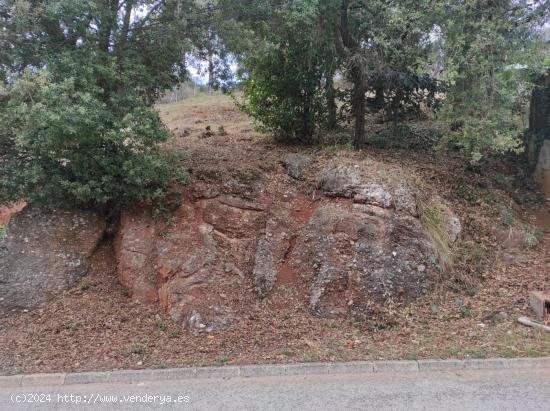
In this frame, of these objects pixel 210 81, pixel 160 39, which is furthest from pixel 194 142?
pixel 160 39

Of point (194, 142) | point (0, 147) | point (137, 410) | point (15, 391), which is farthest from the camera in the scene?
point (194, 142)

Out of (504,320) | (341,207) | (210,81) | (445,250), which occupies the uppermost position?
(210,81)

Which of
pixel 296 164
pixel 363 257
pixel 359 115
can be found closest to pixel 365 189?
pixel 363 257

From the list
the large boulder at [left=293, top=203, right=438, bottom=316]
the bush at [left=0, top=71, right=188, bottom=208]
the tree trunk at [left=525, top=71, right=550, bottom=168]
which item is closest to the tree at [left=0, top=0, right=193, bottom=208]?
the bush at [left=0, top=71, right=188, bottom=208]

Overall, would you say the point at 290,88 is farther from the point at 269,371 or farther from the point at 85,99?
the point at 269,371

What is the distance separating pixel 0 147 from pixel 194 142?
15.1 ft

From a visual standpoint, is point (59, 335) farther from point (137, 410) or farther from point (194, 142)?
point (194, 142)

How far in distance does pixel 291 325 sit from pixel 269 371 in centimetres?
108

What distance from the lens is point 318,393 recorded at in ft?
17.1

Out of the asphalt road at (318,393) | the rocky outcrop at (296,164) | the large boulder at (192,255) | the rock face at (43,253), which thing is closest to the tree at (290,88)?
the rocky outcrop at (296,164)

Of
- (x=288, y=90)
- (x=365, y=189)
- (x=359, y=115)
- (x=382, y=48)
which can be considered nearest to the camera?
(x=365, y=189)

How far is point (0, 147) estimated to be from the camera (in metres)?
7.37

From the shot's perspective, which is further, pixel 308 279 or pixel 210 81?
pixel 210 81

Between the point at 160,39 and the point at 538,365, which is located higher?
the point at 160,39
